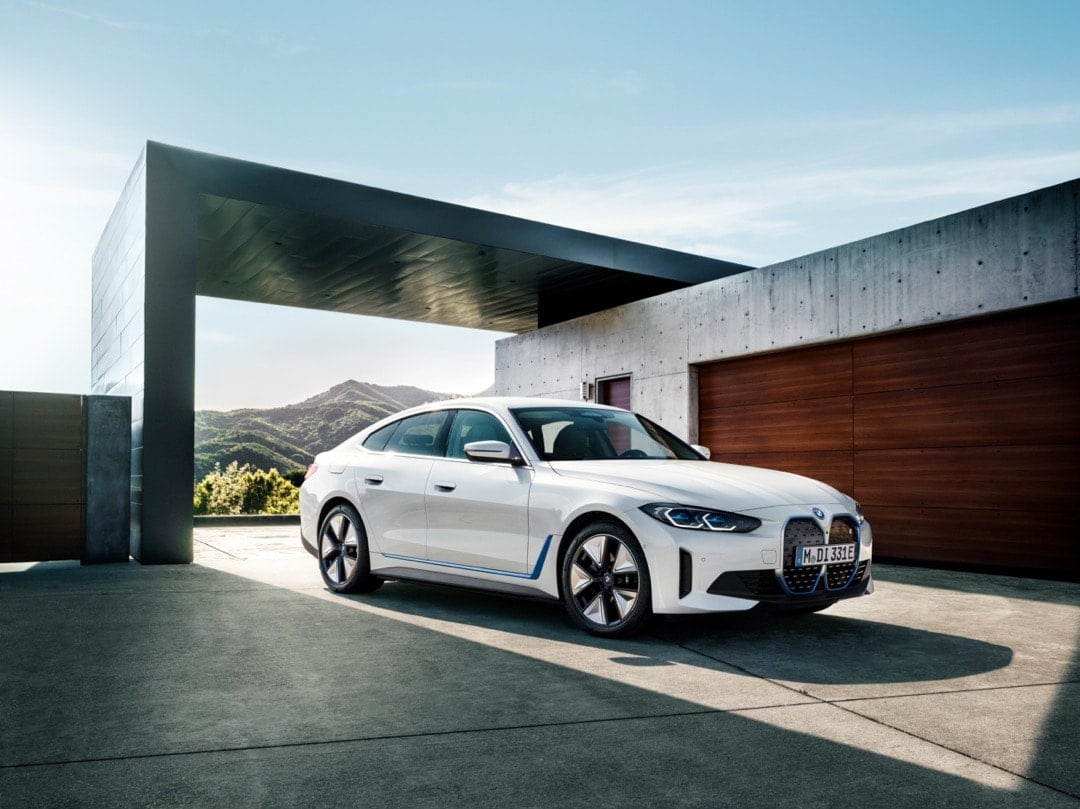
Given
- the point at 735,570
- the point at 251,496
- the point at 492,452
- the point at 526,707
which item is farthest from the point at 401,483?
the point at 251,496

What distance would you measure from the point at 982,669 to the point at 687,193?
9.63 m

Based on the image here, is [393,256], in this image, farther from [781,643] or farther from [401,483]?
[781,643]

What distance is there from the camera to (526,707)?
14.0ft

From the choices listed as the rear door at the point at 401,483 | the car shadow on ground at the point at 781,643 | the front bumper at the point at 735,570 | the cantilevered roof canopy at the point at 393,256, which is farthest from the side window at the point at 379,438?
the cantilevered roof canopy at the point at 393,256

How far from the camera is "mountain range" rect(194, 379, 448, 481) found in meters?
63.2

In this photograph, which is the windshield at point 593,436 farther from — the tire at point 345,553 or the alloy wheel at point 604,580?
the tire at point 345,553

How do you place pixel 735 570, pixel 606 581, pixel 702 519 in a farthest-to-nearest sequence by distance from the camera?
pixel 606 581 → pixel 702 519 → pixel 735 570

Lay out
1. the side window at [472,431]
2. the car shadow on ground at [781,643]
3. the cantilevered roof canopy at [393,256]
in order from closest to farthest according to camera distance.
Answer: the car shadow on ground at [781,643] → the side window at [472,431] → the cantilevered roof canopy at [393,256]

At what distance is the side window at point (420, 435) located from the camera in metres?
7.45

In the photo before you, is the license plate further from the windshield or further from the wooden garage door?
the wooden garage door

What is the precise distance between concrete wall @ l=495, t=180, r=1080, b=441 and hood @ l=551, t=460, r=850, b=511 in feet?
15.5

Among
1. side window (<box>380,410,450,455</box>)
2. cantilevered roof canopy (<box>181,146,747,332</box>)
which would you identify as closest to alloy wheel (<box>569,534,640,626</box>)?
side window (<box>380,410,450,455</box>)

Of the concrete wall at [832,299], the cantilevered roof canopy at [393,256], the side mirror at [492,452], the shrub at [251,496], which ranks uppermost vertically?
the cantilevered roof canopy at [393,256]

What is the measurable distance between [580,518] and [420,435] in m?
2.01
